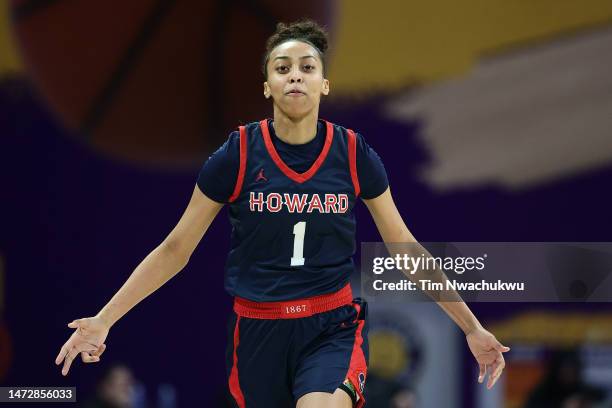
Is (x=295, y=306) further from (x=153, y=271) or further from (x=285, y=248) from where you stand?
(x=153, y=271)

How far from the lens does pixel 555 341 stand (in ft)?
25.0

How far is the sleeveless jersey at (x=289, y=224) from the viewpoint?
12.4 feet

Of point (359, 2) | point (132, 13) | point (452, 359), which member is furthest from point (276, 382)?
point (359, 2)

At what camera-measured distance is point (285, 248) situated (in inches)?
149

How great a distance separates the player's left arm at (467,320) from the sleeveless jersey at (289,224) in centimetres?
17

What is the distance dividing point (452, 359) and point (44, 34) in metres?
3.93

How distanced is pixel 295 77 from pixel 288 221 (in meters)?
0.55

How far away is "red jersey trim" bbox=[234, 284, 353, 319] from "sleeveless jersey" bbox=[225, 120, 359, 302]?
0.02 metres

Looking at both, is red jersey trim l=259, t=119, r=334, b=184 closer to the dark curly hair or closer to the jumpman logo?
the jumpman logo

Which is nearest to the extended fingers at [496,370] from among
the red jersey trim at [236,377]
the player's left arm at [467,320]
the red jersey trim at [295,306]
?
the player's left arm at [467,320]

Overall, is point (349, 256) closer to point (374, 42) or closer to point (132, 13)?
point (132, 13)
